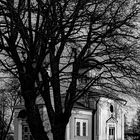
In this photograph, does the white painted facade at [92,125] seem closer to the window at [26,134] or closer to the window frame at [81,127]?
the window frame at [81,127]

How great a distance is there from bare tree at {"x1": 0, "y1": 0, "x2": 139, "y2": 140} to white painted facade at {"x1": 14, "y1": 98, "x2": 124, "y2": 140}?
24190 millimetres

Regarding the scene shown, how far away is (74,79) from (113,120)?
34213 millimetres

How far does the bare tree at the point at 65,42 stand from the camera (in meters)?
14.5

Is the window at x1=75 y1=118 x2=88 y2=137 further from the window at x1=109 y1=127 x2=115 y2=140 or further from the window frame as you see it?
the window at x1=109 y1=127 x2=115 y2=140

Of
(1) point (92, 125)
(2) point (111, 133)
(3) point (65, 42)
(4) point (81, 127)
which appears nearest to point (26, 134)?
(4) point (81, 127)

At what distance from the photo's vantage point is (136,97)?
59.0 feet

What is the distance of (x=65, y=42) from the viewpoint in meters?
16.2

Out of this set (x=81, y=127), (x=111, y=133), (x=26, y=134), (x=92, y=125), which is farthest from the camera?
(x=111, y=133)

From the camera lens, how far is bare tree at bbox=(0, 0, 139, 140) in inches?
570

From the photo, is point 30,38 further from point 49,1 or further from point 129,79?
point 129,79

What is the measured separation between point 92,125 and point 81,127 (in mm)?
2495

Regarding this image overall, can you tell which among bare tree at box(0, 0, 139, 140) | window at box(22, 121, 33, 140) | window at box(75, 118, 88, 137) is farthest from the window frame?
bare tree at box(0, 0, 139, 140)

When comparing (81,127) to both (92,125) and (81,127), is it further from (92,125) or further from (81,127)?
(92,125)

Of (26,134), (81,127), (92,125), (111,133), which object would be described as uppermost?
(92,125)
